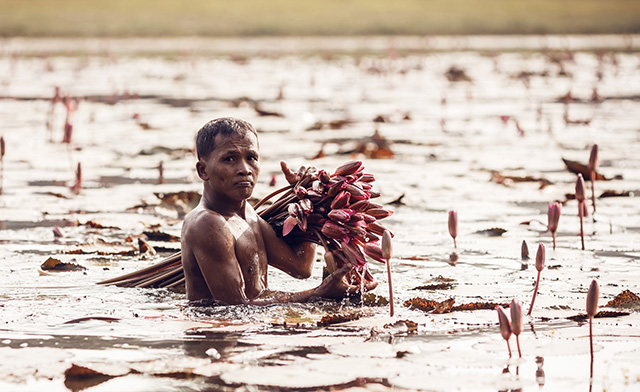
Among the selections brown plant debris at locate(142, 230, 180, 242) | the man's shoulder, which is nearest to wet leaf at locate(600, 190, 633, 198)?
brown plant debris at locate(142, 230, 180, 242)

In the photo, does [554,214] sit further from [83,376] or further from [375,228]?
[83,376]

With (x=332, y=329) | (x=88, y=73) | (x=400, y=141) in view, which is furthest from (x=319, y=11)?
(x=332, y=329)

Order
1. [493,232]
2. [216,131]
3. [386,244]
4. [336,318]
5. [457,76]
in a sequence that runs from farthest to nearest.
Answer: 1. [457,76]
2. [493,232]
3. [216,131]
4. [336,318]
5. [386,244]

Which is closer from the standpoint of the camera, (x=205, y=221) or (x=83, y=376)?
(x=83, y=376)

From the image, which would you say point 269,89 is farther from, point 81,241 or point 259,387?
point 259,387

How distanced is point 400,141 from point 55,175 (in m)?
3.79

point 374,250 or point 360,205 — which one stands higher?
point 360,205

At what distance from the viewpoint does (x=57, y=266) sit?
559 cm

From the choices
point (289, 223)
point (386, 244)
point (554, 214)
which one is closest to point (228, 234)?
point (289, 223)

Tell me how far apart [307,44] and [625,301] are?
2843cm

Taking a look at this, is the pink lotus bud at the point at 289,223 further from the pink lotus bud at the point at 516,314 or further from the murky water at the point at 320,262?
the pink lotus bud at the point at 516,314

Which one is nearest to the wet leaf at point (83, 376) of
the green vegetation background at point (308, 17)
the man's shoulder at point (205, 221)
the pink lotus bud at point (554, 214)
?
the man's shoulder at point (205, 221)

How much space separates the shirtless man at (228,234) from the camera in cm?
456

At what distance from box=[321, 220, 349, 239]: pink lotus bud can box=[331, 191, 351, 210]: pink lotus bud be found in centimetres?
8
